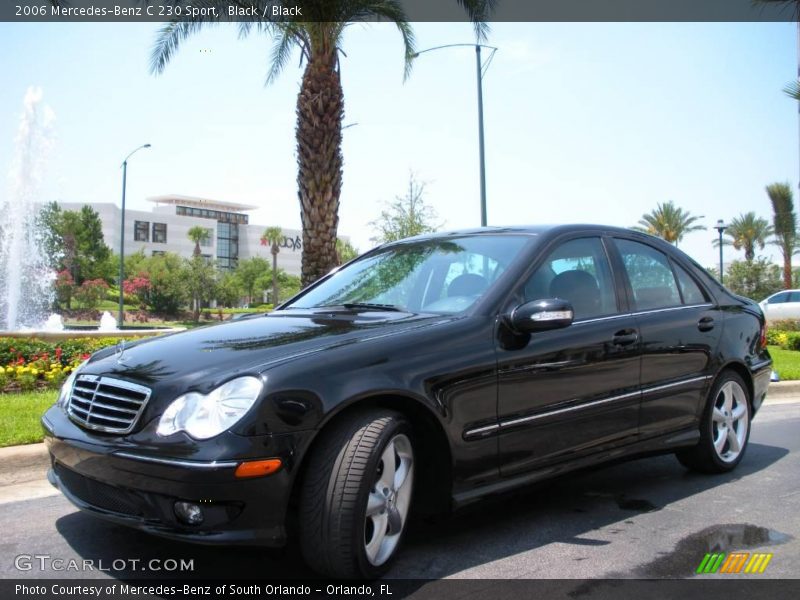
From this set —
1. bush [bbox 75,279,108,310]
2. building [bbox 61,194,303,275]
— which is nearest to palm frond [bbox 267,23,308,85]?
bush [bbox 75,279,108,310]

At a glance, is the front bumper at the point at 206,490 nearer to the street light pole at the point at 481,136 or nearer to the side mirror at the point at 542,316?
the side mirror at the point at 542,316

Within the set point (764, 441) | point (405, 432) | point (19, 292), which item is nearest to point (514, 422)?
point (405, 432)

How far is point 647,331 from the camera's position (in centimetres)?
454

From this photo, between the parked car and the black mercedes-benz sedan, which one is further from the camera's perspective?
the parked car

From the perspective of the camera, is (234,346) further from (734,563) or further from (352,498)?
(734,563)

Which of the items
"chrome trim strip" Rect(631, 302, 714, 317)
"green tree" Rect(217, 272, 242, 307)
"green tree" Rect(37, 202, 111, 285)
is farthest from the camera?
"green tree" Rect(37, 202, 111, 285)

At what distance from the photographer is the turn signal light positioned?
112 inches

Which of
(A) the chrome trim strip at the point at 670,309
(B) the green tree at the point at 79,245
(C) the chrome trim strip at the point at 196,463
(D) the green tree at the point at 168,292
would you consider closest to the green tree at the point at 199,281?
(D) the green tree at the point at 168,292

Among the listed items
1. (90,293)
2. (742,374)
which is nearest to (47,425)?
(742,374)

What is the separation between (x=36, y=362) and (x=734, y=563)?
7595 mm

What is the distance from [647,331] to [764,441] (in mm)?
2881

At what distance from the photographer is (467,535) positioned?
3.93 metres

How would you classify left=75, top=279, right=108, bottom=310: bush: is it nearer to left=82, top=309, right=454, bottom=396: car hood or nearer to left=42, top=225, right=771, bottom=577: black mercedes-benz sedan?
left=42, top=225, right=771, bottom=577: black mercedes-benz sedan

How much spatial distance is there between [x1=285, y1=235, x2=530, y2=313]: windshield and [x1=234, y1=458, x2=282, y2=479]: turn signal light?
1.33 m
